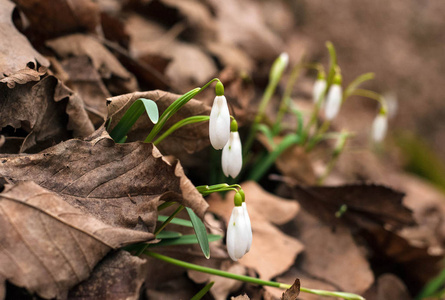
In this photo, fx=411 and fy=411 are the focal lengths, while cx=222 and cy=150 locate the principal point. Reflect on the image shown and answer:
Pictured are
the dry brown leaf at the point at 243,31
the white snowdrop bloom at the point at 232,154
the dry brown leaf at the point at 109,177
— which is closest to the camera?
the dry brown leaf at the point at 109,177

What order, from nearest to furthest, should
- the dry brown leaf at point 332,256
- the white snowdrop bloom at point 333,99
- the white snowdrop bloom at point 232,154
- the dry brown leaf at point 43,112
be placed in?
the dry brown leaf at point 43,112 < the white snowdrop bloom at point 232,154 < the dry brown leaf at point 332,256 < the white snowdrop bloom at point 333,99

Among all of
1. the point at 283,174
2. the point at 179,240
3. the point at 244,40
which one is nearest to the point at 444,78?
the point at 244,40

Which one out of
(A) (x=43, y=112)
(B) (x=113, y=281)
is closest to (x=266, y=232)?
(B) (x=113, y=281)

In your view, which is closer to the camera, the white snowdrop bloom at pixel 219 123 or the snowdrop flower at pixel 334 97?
the white snowdrop bloom at pixel 219 123

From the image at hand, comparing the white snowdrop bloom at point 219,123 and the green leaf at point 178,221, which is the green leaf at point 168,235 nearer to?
the green leaf at point 178,221

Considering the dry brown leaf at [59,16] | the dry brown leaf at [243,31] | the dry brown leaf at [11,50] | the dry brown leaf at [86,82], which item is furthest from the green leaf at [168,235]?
the dry brown leaf at [243,31]

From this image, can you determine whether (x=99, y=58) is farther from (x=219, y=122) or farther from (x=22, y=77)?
(x=219, y=122)
